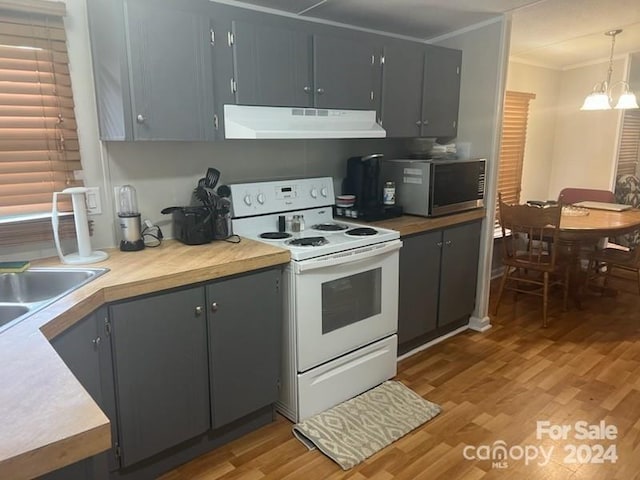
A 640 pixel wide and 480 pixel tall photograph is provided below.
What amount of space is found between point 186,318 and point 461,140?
234 centimetres

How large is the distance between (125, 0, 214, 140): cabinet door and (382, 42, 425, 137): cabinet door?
1156 millimetres

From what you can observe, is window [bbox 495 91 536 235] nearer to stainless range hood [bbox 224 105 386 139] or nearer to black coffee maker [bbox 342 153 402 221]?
black coffee maker [bbox 342 153 402 221]

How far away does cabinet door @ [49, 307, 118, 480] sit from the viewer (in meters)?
1.36

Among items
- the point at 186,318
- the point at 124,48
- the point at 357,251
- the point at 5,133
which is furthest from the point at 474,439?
the point at 5,133

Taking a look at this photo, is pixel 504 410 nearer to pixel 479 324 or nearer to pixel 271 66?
pixel 479 324

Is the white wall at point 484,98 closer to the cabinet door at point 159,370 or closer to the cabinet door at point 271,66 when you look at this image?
the cabinet door at point 271,66

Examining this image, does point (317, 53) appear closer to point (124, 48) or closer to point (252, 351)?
point (124, 48)

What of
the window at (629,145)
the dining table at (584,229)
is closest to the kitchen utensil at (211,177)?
the dining table at (584,229)

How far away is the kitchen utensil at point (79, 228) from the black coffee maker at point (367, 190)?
4.85 ft

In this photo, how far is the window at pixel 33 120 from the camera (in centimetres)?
182

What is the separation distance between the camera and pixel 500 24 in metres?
2.87

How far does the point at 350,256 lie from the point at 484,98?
164 cm

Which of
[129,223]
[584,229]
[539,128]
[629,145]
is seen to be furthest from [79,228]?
[629,145]

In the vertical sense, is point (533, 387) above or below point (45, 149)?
below
